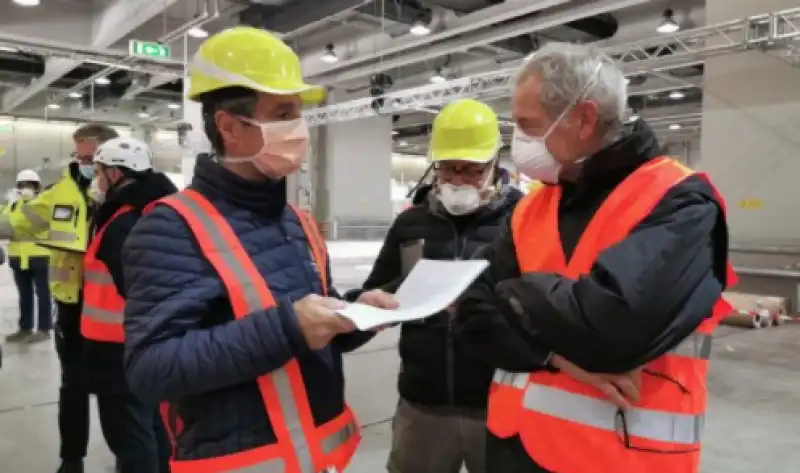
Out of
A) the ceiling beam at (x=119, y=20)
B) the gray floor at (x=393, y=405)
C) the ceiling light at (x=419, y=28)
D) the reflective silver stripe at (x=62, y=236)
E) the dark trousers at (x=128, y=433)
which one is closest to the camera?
the dark trousers at (x=128, y=433)

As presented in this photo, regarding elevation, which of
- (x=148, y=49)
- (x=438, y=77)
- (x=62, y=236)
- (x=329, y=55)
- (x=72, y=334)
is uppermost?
(x=329, y=55)

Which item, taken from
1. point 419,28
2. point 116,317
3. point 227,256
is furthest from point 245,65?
point 419,28

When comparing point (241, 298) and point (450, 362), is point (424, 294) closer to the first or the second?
point (241, 298)

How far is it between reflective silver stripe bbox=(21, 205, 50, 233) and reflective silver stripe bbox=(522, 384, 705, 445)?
5.06m

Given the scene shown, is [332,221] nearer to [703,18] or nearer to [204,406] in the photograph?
[703,18]

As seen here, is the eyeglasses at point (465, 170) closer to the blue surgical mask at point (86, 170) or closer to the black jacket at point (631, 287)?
the black jacket at point (631, 287)

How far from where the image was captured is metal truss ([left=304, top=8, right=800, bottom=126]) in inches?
314

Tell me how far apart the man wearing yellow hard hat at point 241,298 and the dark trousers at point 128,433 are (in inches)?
59.7

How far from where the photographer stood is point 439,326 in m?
2.13

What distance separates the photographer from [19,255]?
261 inches

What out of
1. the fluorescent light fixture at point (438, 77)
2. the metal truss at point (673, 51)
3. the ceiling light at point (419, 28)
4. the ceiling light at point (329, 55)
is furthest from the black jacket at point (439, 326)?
the fluorescent light fixture at point (438, 77)

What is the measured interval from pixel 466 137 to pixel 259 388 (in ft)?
4.19

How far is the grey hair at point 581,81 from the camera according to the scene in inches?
52.4

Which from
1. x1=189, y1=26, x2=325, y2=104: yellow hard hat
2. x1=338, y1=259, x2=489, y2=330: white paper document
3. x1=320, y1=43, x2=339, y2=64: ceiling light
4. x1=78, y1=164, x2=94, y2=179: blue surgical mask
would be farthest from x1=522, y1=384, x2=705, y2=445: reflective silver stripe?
x1=320, y1=43, x2=339, y2=64: ceiling light
